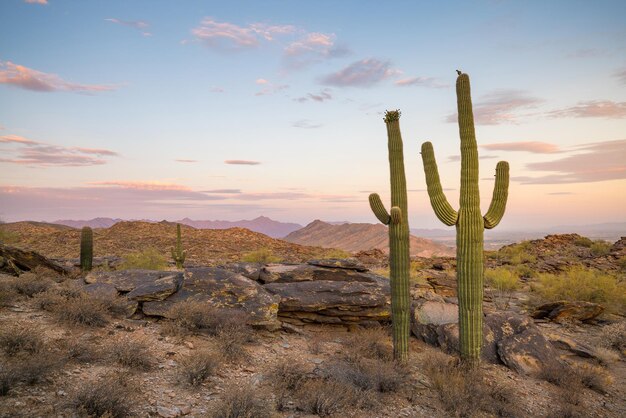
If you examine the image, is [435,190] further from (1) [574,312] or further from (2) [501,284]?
(2) [501,284]

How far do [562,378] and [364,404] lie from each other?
467 centimetres

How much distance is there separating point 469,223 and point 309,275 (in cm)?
558

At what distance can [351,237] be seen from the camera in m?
84.0

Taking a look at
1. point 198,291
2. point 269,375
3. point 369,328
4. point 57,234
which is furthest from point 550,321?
point 57,234

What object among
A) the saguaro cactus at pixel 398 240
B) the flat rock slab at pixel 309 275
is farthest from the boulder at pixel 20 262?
the saguaro cactus at pixel 398 240

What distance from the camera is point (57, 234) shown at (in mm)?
37156

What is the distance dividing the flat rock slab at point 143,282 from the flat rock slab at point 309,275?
2.69 meters

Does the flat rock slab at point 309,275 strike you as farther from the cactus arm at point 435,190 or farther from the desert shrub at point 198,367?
the desert shrub at point 198,367

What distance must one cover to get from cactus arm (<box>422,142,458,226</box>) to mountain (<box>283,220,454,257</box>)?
60282 millimetres

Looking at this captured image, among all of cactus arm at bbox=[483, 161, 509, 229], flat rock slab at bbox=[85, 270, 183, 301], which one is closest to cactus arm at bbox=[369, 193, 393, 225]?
cactus arm at bbox=[483, 161, 509, 229]

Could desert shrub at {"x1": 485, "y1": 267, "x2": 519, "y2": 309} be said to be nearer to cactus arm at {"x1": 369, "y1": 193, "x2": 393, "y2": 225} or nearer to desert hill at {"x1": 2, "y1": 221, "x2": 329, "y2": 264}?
cactus arm at {"x1": 369, "y1": 193, "x2": 393, "y2": 225}

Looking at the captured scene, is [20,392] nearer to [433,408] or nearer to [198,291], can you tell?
[198,291]

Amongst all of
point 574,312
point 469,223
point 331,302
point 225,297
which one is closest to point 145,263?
point 225,297

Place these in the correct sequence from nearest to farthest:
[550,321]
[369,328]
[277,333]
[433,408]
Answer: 1. [433,408]
2. [277,333]
3. [369,328]
4. [550,321]
